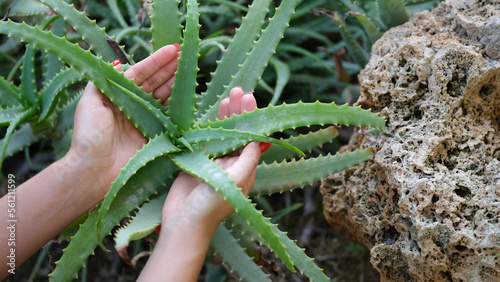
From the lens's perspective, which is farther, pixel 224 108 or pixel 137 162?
pixel 224 108

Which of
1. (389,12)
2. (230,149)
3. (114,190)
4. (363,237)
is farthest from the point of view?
(389,12)

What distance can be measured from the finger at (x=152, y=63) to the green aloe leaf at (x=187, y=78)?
0.21 ft

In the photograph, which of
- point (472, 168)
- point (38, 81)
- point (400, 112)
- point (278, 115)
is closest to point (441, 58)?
point (400, 112)

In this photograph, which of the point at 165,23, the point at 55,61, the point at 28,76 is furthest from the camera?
the point at 55,61

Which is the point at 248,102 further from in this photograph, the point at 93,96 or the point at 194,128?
the point at 93,96

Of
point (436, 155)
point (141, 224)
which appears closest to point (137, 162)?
point (141, 224)

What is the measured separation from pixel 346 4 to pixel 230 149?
62cm

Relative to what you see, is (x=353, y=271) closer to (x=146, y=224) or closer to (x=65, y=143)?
(x=146, y=224)

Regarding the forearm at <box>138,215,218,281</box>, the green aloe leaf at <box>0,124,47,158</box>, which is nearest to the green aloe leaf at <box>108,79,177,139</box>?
the forearm at <box>138,215,218,281</box>

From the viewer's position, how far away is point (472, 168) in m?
0.84

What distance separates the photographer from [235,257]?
935mm

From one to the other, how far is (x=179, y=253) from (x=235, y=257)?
237 millimetres

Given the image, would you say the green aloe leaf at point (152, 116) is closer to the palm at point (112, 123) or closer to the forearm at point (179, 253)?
the palm at point (112, 123)

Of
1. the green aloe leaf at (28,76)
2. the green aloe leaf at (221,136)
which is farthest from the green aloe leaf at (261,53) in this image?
the green aloe leaf at (28,76)
